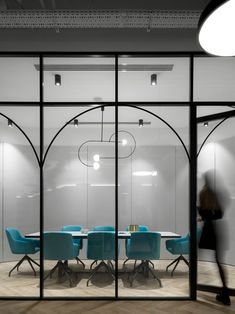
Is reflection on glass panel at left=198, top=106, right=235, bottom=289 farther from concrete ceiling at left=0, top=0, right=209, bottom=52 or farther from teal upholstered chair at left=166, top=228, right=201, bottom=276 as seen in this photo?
concrete ceiling at left=0, top=0, right=209, bottom=52

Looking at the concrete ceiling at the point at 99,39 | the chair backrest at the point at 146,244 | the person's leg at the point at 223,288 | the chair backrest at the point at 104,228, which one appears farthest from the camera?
the chair backrest at the point at 104,228

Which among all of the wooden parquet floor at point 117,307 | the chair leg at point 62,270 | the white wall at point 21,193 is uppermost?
the white wall at point 21,193

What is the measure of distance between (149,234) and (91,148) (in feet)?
5.24

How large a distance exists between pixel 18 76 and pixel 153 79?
6.71 ft

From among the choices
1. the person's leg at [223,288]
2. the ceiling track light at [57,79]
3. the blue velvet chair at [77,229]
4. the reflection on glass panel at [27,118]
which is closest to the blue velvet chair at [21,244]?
the blue velvet chair at [77,229]

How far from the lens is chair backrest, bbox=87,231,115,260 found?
15.8ft

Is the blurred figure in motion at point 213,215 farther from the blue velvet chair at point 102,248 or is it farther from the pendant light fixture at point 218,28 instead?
the pendant light fixture at point 218,28

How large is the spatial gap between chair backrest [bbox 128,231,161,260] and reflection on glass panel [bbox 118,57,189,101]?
6.82ft

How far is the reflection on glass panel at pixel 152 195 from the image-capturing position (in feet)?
16.0

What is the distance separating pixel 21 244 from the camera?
15.7 ft

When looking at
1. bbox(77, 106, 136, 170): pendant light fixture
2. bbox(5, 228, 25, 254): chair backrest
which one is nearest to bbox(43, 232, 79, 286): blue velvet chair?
bbox(5, 228, 25, 254): chair backrest

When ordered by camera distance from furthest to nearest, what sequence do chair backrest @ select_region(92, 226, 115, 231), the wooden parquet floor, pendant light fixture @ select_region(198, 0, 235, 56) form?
chair backrest @ select_region(92, 226, 115, 231) → the wooden parquet floor → pendant light fixture @ select_region(198, 0, 235, 56)

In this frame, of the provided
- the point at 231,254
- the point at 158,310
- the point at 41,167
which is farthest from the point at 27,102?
the point at 231,254

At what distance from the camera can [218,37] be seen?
4.33ft
